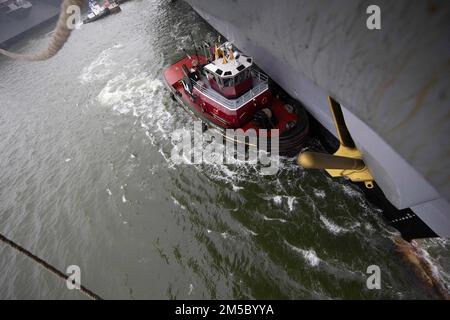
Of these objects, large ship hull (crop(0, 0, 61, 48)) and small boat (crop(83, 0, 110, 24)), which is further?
large ship hull (crop(0, 0, 61, 48))

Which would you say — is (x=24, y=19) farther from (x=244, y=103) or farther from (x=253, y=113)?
(x=253, y=113)

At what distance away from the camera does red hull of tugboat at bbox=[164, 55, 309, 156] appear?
470 inches

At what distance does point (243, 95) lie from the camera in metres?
12.7

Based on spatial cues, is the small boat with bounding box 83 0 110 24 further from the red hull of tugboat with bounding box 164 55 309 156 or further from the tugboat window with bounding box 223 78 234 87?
the tugboat window with bounding box 223 78 234 87

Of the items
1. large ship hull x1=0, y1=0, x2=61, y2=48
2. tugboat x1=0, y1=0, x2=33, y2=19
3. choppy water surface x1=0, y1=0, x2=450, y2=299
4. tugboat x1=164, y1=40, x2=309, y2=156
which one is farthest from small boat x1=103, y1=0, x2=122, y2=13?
tugboat x1=164, y1=40, x2=309, y2=156

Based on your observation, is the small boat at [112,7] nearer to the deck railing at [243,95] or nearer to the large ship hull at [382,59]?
the deck railing at [243,95]

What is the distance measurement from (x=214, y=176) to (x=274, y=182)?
110 inches

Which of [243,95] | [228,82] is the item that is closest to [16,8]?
[228,82]

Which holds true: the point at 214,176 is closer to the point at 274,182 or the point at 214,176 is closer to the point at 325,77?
the point at 274,182

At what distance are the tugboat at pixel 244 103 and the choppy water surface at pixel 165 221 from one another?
6.05 ft

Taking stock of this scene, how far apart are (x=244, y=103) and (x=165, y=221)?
6228 mm

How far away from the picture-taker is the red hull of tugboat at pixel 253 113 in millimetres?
11945

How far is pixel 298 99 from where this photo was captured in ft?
44.4
